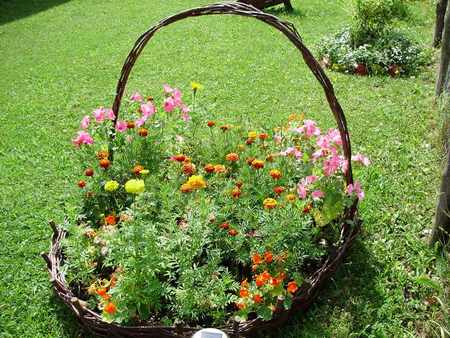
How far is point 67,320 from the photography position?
284 cm

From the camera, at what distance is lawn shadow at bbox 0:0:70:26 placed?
11344 millimetres

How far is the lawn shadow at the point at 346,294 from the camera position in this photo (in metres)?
2.66

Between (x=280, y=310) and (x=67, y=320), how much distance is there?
1.28 metres

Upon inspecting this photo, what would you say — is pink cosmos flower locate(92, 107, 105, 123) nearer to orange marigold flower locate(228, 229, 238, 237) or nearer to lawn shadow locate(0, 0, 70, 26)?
orange marigold flower locate(228, 229, 238, 237)

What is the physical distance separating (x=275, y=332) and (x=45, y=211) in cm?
220

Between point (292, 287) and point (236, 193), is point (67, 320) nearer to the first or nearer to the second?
point (236, 193)

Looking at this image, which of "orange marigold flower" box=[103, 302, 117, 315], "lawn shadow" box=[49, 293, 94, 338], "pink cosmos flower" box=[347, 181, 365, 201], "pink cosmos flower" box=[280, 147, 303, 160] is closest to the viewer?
"orange marigold flower" box=[103, 302, 117, 315]

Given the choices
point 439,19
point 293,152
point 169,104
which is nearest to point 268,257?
point 293,152

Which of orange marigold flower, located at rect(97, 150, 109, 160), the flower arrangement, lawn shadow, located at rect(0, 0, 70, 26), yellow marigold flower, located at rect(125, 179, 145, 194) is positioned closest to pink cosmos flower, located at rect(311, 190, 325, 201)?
the flower arrangement

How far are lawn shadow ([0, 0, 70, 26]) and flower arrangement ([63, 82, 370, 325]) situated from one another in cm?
912

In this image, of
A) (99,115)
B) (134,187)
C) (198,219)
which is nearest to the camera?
(134,187)

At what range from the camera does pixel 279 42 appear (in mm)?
7844

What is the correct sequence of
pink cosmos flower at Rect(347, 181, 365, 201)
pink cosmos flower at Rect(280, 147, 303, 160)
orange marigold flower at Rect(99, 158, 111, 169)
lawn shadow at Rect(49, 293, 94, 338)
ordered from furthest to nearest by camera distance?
pink cosmos flower at Rect(280, 147, 303, 160) < orange marigold flower at Rect(99, 158, 111, 169) < pink cosmos flower at Rect(347, 181, 365, 201) < lawn shadow at Rect(49, 293, 94, 338)

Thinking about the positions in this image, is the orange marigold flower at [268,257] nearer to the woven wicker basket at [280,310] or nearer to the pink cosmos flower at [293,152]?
the woven wicker basket at [280,310]
